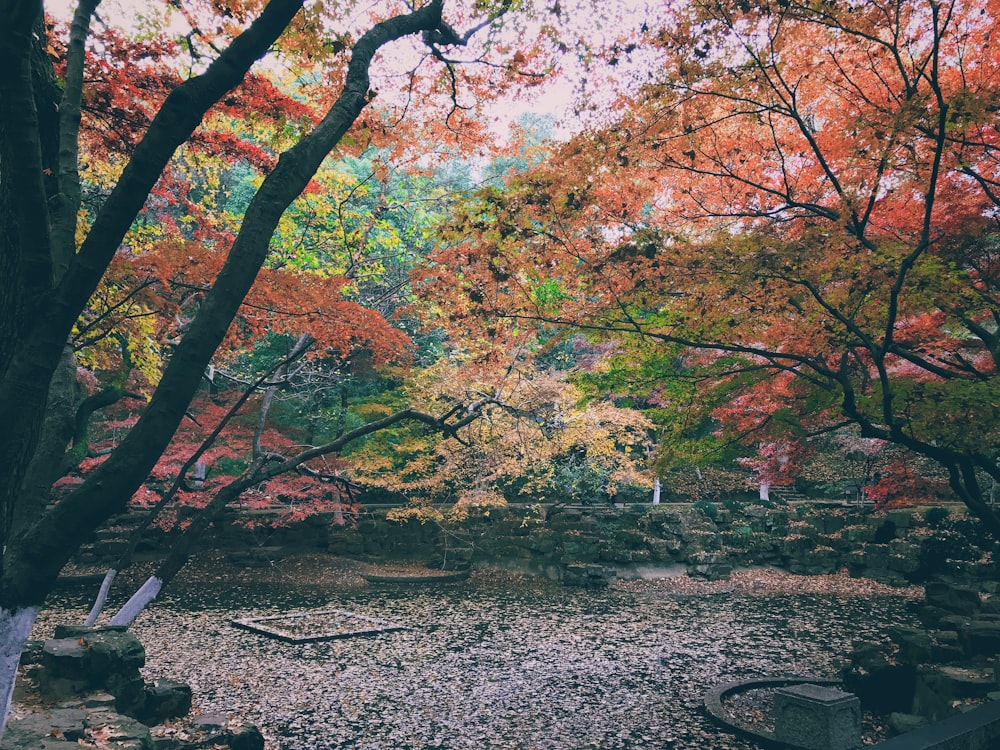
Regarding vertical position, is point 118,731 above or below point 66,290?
below

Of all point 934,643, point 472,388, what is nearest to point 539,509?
point 472,388

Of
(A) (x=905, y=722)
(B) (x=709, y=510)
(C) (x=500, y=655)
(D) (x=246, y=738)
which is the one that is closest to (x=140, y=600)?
(D) (x=246, y=738)

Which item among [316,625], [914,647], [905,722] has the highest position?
[914,647]

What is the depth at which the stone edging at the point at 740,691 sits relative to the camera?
6.43 metres

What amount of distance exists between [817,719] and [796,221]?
18.6 feet

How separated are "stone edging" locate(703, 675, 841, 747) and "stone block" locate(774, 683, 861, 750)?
0.21 m

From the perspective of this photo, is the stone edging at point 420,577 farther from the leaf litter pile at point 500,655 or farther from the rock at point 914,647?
the rock at point 914,647

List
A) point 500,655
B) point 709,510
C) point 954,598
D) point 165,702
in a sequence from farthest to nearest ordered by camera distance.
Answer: point 709,510, point 954,598, point 500,655, point 165,702

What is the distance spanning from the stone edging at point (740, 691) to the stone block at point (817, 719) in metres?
0.21

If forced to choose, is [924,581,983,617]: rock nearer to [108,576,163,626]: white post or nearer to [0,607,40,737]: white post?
[108,576,163,626]: white post

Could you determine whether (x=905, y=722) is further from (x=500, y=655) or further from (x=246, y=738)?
(x=246, y=738)

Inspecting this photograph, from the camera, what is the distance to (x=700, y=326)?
23.1 feet

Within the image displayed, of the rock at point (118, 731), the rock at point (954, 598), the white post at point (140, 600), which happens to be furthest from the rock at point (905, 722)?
the white post at point (140, 600)

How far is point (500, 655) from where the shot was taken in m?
9.80
